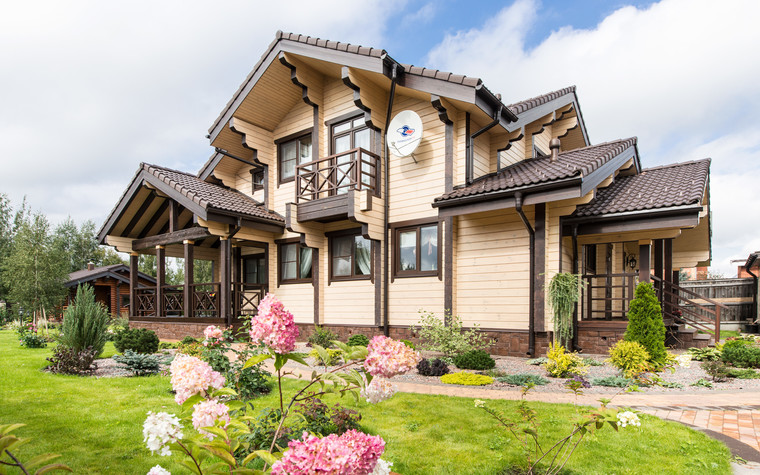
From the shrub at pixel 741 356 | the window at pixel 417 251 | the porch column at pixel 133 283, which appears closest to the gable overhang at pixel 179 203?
the porch column at pixel 133 283

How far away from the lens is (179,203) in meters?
12.4

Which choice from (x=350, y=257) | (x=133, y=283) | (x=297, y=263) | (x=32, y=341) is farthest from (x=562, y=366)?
(x=133, y=283)

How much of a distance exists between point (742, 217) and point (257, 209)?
46363 millimetres

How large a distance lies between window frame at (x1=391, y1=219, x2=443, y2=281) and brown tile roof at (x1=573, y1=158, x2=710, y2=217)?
9.70 feet

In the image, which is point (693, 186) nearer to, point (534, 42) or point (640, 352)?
point (640, 352)

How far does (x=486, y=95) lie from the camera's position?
8.85m

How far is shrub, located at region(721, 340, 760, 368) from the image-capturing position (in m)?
7.59

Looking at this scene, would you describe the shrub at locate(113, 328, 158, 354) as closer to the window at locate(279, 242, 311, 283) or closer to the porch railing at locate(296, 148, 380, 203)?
the window at locate(279, 242, 311, 283)

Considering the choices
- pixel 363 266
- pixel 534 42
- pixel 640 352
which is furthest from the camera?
pixel 534 42

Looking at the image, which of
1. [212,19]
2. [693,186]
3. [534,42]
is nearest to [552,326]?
[693,186]

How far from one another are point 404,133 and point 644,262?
5.87 m

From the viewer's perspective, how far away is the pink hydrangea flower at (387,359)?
2.00m

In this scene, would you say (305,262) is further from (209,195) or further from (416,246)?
(416,246)

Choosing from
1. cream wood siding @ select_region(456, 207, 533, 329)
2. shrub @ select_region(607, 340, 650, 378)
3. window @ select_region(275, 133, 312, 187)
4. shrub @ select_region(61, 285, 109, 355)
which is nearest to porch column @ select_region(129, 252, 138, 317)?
window @ select_region(275, 133, 312, 187)
